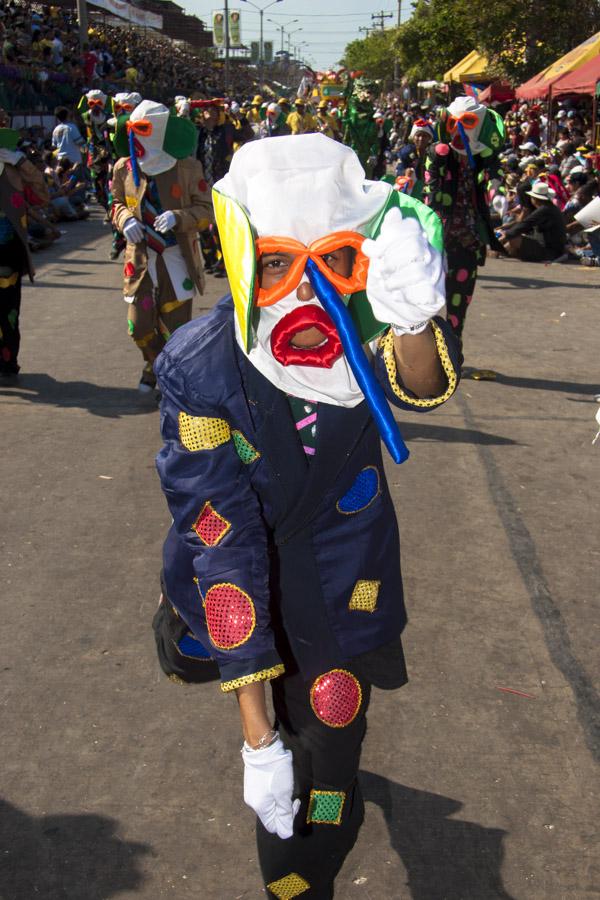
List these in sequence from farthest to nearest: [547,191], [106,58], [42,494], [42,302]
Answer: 1. [106,58]
2. [547,191]
3. [42,302]
4. [42,494]

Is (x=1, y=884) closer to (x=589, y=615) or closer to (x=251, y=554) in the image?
(x=251, y=554)

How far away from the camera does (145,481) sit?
248 inches

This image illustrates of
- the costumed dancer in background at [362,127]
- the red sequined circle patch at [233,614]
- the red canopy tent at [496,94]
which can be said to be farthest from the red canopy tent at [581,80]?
the red sequined circle patch at [233,614]

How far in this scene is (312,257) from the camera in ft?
7.23

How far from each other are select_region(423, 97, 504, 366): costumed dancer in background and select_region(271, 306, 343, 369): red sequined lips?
609 centimetres

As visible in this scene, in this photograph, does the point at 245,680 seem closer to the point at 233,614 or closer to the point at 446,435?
the point at 233,614

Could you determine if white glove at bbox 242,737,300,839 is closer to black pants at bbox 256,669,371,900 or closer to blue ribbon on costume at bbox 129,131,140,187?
black pants at bbox 256,669,371,900

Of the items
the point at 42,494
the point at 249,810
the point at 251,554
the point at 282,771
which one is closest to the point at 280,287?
the point at 251,554

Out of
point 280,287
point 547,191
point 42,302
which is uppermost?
point 280,287

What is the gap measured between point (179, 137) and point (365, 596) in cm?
519

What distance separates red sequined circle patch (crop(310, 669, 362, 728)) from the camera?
8.09 ft

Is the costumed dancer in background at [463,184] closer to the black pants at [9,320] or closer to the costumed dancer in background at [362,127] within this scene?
the black pants at [9,320]

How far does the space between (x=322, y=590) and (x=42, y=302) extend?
995cm

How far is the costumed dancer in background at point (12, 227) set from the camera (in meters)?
7.75
